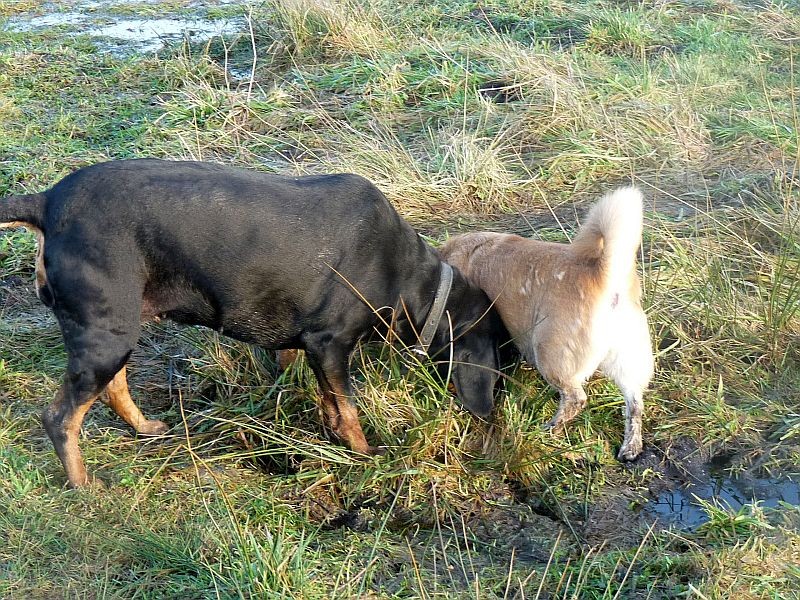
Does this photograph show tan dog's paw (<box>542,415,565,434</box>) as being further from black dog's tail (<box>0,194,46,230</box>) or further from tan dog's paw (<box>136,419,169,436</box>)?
black dog's tail (<box>0,194,46,230</box>)

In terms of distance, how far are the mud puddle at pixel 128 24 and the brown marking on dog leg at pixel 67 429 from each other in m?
6.07

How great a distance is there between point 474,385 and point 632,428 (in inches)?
30.0

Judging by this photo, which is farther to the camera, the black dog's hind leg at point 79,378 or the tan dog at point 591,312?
the tan dog at point 591,312

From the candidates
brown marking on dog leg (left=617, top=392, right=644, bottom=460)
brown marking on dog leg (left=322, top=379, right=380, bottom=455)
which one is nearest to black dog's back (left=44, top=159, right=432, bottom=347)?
brown marking on dog leg (left=322, top=379, right=380, bottom=455)

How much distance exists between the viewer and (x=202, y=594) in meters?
3.07

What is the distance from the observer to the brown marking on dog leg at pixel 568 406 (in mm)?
4035

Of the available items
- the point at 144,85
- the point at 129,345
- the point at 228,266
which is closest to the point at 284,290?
the point at 228,266

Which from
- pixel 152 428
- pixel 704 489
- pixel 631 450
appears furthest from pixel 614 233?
pixel 152 428

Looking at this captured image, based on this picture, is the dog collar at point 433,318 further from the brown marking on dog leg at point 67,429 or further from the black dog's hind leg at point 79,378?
the brown marking on dog leg at point 67,429

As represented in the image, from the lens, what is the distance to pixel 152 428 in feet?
13.5

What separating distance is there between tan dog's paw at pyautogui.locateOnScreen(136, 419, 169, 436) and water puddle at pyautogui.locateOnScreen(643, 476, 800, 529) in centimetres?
226

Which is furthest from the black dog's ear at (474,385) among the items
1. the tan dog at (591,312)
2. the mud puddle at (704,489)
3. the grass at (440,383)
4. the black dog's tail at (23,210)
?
the black dog's tail at (23,210)

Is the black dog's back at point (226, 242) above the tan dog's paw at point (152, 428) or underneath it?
above

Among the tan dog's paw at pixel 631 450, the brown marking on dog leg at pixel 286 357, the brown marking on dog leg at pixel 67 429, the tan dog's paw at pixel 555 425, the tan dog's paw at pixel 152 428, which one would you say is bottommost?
the tan dog's paw at pixel 631 450
